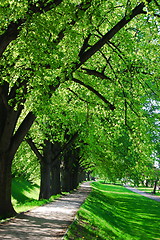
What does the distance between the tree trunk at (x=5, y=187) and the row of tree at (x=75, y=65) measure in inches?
1.4

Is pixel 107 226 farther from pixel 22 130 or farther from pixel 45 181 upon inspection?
pixel 45 181

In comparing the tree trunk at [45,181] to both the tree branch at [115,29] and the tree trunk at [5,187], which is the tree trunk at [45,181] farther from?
the tree branch at [115,29]

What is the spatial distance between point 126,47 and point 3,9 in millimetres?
6640

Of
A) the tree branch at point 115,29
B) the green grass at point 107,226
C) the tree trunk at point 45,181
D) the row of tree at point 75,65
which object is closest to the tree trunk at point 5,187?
the row of tree at point 75,65

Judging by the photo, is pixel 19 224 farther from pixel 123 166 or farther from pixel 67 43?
pixel 123 166

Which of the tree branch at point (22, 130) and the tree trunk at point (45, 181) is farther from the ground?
the tree branch at point (22, 130)

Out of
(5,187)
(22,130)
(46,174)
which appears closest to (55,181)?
(46,174)

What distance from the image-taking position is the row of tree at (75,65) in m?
7.90

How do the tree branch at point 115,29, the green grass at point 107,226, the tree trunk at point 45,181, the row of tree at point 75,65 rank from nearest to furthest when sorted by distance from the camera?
1. the row of tree at point 75,65
2. the tree branch at point 115,29
3. the green grass at point 107,226
4. the tree trunk at point 45,181

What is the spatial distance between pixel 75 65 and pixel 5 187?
5.58 meters

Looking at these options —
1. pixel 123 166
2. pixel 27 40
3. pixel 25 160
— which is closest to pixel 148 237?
pixel 123 166

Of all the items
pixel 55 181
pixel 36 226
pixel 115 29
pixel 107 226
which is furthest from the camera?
pixel 55 181

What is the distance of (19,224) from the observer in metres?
11.0

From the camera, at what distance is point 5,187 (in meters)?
12.3
